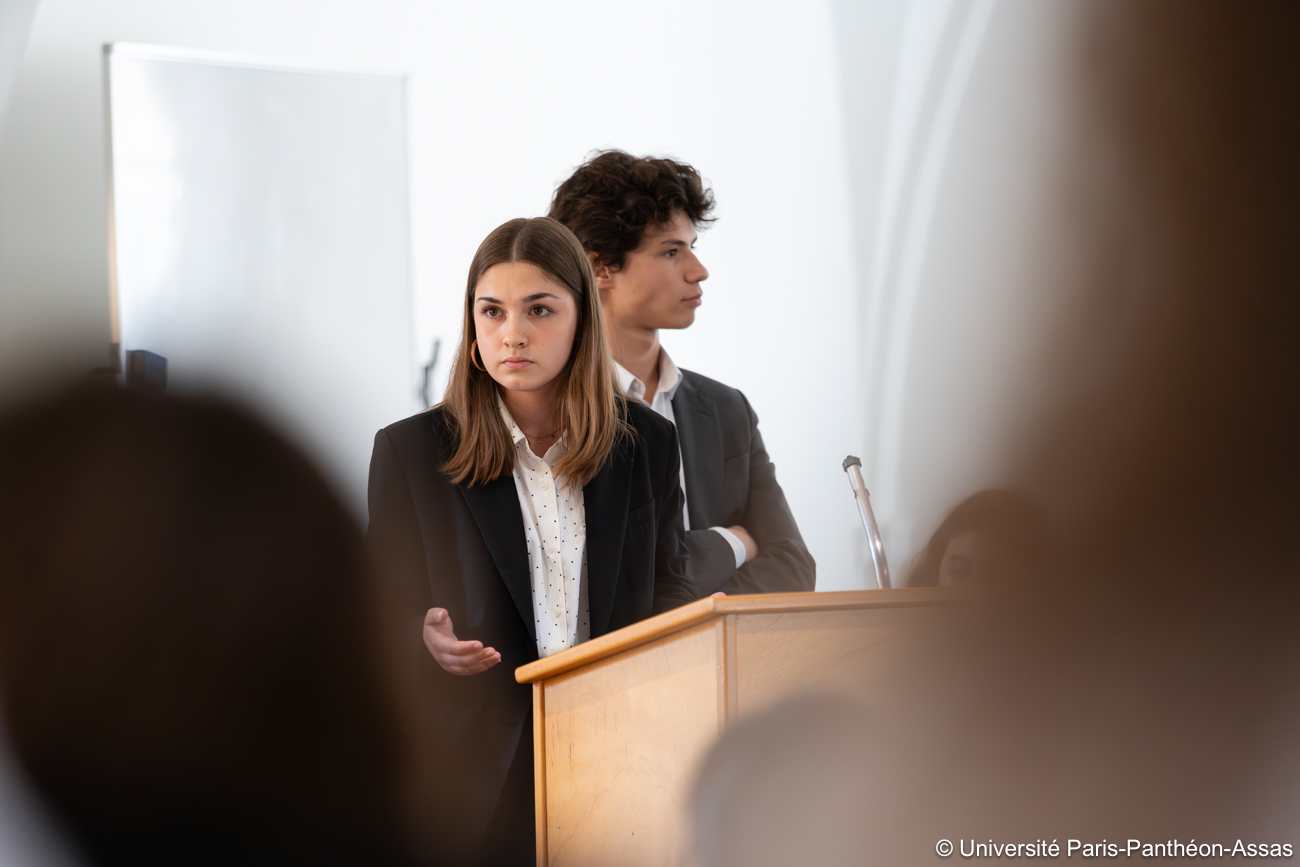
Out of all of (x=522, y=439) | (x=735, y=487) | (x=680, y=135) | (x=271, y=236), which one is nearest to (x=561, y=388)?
(x=522, y=439)

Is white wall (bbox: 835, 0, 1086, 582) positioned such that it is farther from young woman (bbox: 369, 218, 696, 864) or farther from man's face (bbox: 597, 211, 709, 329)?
man's face (bbox: 597, 211, 709, 329)

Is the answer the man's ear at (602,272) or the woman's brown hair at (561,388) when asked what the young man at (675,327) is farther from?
the woman's brown hair at (561,388)

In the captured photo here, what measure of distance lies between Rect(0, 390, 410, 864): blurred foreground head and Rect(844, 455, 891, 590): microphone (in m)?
0.36

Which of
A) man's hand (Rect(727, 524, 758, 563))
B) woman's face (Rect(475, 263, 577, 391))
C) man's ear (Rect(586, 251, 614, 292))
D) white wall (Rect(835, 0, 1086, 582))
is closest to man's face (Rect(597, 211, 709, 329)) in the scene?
man's ear (Rect(586, 251, 614, 292))

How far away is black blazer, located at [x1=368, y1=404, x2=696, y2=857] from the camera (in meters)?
0.54

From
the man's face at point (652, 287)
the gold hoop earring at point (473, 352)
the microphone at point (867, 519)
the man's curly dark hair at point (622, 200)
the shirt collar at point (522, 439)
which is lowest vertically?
the microphone at point (867, 519)

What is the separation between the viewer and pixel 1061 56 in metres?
0.12

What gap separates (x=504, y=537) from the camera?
60cm

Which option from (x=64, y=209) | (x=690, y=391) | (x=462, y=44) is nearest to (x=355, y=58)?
(x=462, y=44)

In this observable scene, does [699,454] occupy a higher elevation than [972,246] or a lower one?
lower

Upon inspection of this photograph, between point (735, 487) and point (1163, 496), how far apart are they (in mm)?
845

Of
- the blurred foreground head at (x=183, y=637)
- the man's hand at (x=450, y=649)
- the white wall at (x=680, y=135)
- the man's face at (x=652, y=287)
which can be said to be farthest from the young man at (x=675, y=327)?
the blurred foreground head at (x=183, y=637)

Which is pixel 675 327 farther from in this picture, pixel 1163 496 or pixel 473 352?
pixel 1163 496

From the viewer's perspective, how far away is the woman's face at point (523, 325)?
58 cm
